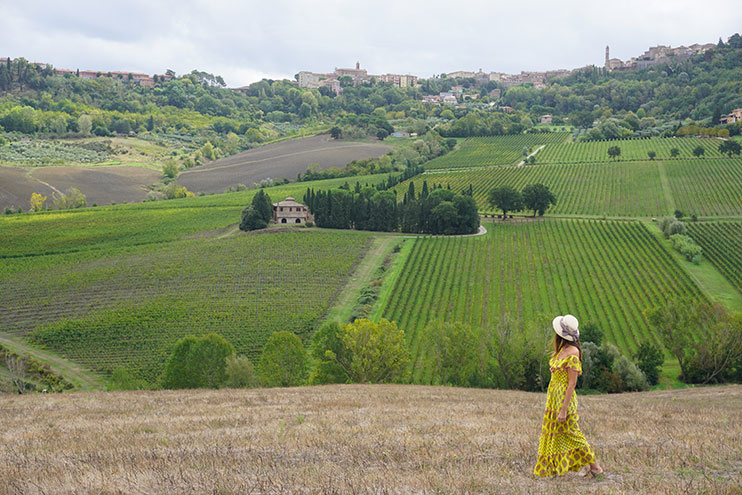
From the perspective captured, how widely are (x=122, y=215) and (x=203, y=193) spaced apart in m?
35.0

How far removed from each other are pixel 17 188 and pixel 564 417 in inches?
5501

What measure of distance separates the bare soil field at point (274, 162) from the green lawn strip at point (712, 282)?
9961 centimetres

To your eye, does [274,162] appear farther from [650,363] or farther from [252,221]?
[650,363]

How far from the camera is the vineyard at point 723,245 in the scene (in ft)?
214

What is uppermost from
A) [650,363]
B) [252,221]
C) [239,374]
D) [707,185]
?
[707,185]

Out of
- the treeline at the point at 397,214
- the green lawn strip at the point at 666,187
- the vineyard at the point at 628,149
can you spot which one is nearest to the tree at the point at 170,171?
the treeline at the point at 397,214

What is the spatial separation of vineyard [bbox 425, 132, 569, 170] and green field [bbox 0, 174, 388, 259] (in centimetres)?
5232

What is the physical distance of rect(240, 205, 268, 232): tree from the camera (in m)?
88.4

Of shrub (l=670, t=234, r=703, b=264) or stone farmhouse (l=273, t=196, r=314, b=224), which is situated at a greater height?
stone farmhouse (l=273, t=196, r=314, b=224)

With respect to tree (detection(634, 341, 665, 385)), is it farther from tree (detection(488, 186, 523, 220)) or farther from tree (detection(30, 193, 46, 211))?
tree (detection(30, 193, 46, 211))

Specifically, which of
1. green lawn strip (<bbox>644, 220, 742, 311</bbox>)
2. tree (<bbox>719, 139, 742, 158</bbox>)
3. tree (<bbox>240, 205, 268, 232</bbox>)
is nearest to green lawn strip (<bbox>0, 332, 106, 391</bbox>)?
tree (<bbox>240, 205, 268, 232</bbox>)

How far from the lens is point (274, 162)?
164000 millimetres

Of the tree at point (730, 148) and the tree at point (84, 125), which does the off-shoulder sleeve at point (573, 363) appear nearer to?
the tree at point (730, 148)

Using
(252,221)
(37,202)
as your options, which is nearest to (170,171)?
(37,202)
